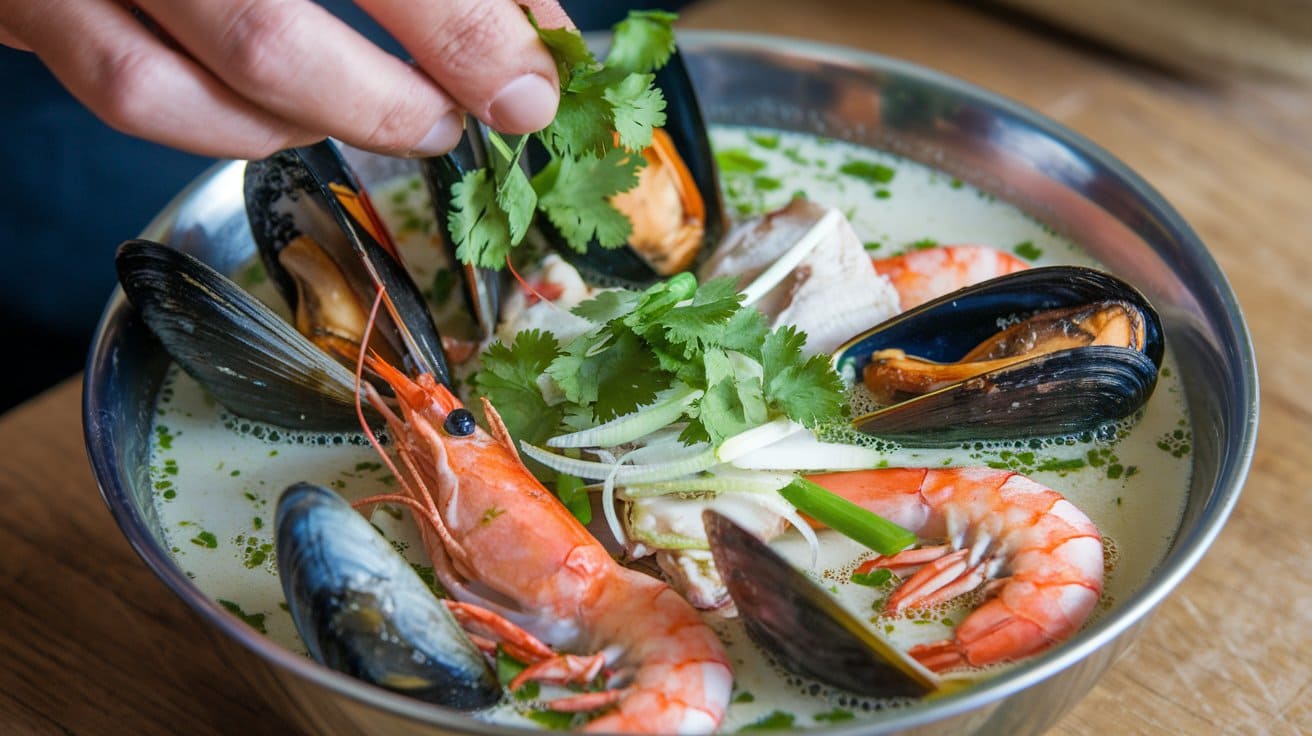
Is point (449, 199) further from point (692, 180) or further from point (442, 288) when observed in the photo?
point (692, 180)

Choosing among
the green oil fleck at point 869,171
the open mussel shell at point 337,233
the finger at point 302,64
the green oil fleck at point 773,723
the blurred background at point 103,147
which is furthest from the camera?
the blurred background at point 103,147

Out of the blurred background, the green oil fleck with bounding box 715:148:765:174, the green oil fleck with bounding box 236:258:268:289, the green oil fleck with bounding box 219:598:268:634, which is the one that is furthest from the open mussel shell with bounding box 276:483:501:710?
the blurred background

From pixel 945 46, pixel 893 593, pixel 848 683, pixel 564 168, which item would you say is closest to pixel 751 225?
pixel 564 168

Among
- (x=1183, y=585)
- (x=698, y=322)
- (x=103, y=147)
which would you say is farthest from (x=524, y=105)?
(x=103, y=147)

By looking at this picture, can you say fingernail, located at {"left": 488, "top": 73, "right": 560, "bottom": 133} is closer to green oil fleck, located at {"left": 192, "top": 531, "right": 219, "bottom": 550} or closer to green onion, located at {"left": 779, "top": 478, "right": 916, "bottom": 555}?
green onion, located at {"left": 779, "top": 478, "right": 916, "bottom": 555}

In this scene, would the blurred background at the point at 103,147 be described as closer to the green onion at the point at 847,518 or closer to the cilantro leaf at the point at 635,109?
the cilantro leaf at the point at 635,109

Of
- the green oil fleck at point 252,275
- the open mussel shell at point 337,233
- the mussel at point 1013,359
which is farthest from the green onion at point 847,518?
the green oil fleck at point 252,275
